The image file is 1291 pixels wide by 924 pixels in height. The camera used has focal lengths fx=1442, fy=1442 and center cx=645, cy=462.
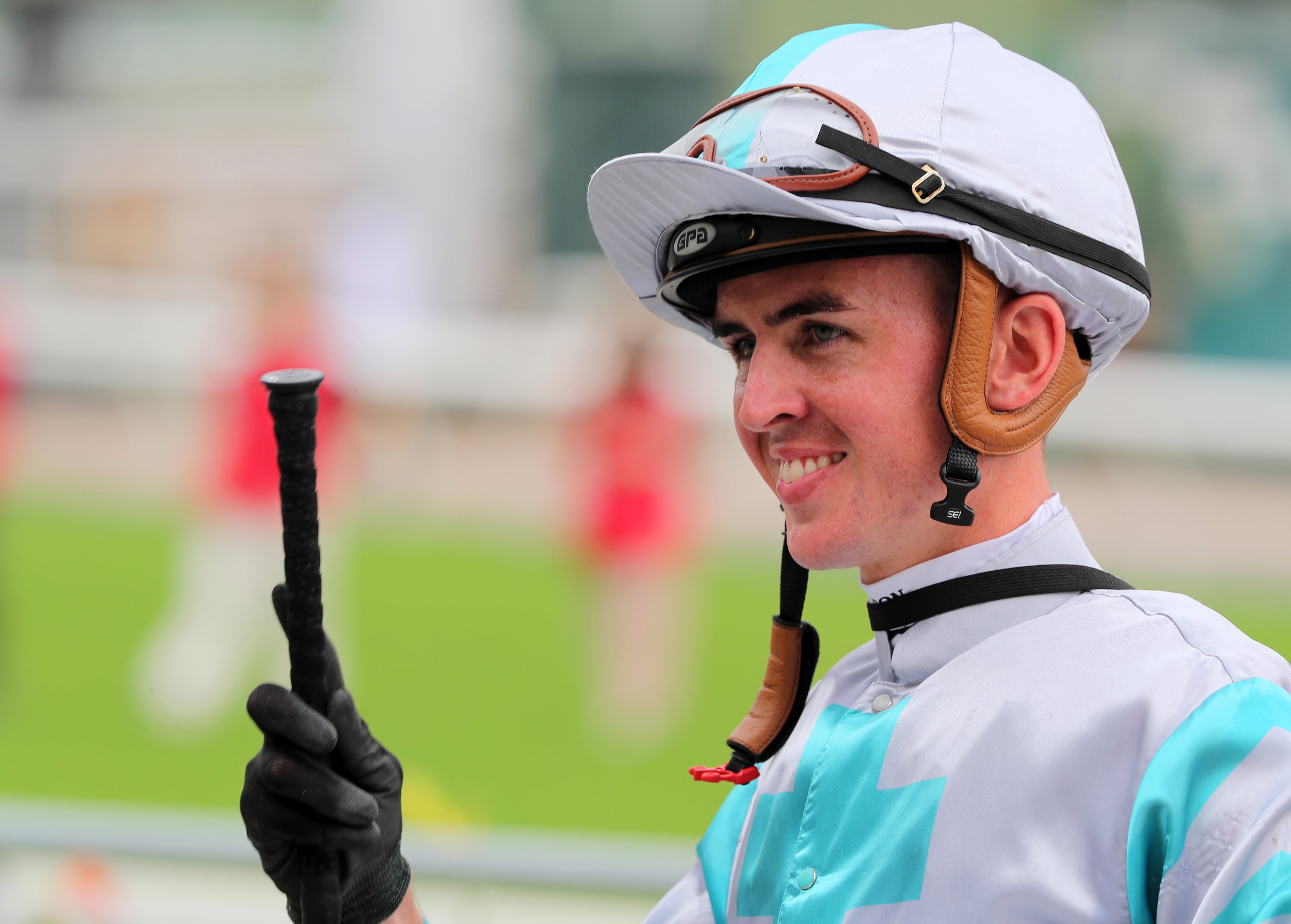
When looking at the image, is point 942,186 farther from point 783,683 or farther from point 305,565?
point 305,565

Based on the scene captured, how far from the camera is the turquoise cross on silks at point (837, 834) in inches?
57.1

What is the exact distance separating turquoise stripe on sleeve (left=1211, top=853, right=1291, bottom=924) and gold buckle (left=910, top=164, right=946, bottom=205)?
0.71 metres

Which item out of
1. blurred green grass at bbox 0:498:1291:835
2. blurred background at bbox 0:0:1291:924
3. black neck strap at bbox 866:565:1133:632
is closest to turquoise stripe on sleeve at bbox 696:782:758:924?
black neck strap at bbox 866:565:1133:632

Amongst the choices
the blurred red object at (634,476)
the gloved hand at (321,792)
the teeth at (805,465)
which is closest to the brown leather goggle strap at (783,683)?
the teeth at (805,465)

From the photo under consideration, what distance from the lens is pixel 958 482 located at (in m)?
1.56

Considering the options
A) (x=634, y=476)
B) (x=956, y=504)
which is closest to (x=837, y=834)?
(x=956, y=504)

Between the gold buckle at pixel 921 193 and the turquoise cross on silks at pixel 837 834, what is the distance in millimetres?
540

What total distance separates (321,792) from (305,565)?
0.24 m

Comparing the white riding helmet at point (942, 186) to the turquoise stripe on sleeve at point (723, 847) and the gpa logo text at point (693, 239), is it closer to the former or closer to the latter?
the gpa logo text at point (693, 239)

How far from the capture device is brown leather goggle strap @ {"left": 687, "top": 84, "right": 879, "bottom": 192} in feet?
4.98

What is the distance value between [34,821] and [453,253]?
60.6 ft

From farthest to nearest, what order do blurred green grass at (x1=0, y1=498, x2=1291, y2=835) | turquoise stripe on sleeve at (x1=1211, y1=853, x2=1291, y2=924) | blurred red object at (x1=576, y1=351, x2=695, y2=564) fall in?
blurred red object at (x1=576, y1=351, x2=695, y2=564) → blurred green grass at (x1=0, y1=498, x2=1291, y2=835) → turquoise stripe on sleeve at (x1=1211, y1=853, x2=1291, y2=924)

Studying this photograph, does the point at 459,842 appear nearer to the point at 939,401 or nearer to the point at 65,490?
the point at 939,401

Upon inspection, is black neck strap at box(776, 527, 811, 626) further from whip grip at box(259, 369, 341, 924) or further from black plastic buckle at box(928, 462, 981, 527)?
whip grip at box(259, 369, 341, 924)
